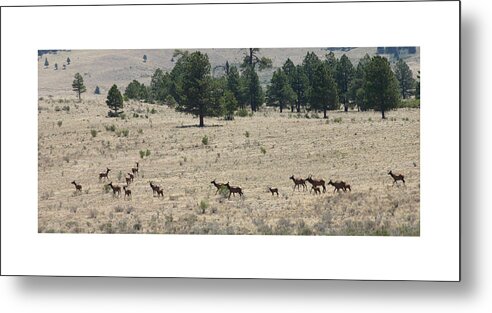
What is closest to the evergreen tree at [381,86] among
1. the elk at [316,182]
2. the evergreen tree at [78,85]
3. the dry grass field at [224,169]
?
the dry grass field at [224,169]

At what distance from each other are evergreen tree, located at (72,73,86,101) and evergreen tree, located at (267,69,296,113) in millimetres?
2154

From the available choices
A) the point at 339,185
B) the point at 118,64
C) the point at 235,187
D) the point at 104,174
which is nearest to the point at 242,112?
the point at 235,187

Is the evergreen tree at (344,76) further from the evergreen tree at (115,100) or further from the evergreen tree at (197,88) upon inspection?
the evergreen tree at (115,100)

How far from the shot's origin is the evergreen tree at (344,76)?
35.8 ft

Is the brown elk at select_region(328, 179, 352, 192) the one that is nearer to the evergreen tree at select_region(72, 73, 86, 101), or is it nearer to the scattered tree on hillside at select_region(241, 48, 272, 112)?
the scattered tree on hillside at select_region(241, 48, 272, 112)

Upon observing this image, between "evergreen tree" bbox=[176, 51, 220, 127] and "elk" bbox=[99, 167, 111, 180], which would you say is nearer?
"evergreen tree" bbox=[176, 51, 220, 127]

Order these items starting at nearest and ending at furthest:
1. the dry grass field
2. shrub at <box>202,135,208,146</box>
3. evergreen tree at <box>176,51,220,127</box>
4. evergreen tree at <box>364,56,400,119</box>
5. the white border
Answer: the white border
evergreen tree at <box>364,56,400,119</box>
the dry grass field
evergreen tree at <box>176,51,220,127</box>
shrub at <box>202,135,208,146</box>

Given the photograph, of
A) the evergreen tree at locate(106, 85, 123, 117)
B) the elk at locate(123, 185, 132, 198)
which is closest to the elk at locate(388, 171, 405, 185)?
the elk at locate(123, 185, 132, 198)

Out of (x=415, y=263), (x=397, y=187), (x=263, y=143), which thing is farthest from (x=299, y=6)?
(x=415, y=263)

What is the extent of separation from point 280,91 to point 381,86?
113cm

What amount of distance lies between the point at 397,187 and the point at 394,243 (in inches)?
24.5

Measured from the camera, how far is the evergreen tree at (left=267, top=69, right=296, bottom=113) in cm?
1100

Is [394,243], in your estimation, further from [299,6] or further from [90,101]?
[90,101]

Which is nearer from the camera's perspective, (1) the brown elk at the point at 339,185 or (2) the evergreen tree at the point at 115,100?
(1) the brown elk at the point at 339,185
